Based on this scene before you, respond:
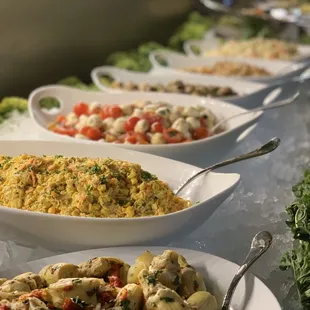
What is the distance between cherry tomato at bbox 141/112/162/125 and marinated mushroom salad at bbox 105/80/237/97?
486 millimetres

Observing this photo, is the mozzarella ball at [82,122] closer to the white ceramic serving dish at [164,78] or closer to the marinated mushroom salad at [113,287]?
the white ceramic serving dish at [164,78]

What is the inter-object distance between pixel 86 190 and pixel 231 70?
1.74m

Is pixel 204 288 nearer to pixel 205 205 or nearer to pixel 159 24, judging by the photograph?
pixel 205 205

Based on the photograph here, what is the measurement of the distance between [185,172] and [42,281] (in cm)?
65

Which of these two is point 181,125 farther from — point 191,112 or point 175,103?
point 175,103

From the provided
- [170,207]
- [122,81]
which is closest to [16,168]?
[170,207]

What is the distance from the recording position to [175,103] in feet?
7.94

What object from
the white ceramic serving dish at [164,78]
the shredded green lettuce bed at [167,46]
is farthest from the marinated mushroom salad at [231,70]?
the shredded green lettuce bed at [167,46]

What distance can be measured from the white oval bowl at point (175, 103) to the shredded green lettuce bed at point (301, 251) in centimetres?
43

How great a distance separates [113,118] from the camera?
216 centimetres

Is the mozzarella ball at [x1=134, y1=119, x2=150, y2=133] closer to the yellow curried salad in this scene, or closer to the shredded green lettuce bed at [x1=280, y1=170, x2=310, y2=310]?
the yellow curried salad

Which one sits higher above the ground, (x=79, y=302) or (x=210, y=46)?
(x=79, y=302)

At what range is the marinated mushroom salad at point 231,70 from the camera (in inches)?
119

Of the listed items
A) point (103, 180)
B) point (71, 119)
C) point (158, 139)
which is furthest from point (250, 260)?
point (71, 119)
